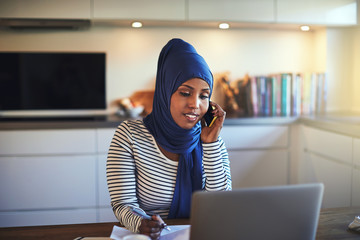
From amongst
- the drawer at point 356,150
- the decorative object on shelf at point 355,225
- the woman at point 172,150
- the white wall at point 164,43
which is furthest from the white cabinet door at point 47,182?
the decorative object on shelf at point 355,225

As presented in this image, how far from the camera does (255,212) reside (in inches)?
33.5

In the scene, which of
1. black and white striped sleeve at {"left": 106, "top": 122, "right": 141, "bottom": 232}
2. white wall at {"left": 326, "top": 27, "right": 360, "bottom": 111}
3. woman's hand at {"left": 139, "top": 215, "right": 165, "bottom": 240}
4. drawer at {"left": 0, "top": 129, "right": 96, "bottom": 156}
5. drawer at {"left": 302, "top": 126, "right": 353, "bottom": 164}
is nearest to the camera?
woman's hand at {"left": 139, "top": 215, "right": 165, "bottom": 240}

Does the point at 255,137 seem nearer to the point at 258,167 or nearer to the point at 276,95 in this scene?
the point at 258,167

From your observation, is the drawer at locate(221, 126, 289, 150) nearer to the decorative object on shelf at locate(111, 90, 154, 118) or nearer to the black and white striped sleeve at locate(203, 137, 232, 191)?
the decorative object on shelf at locate(111, 90, 154, 118)

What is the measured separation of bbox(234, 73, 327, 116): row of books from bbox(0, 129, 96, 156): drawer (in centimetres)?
133

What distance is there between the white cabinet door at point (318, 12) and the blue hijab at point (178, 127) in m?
1.96

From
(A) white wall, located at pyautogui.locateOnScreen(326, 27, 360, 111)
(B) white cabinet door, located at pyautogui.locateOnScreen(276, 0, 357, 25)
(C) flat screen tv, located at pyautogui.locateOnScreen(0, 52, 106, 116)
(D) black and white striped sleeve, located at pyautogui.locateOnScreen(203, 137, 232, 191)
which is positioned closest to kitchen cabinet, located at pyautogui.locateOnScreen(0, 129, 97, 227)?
(C) flat screen tv, located at pyautogui.locateOnScreen(0, 52, 106, 116)

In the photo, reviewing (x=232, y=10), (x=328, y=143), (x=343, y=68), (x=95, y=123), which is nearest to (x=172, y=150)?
(x=95, y=123)

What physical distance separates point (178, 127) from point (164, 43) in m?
2.09

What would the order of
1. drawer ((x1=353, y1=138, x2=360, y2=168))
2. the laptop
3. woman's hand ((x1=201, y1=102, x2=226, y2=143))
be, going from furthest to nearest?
1. drawer ((x1=353, y1=138, x2=360, y2=168))
2. woman's hand ((x1=201, y1=102, x2=226, y2=143))
3. the laptop

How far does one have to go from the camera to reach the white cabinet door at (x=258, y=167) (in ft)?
10.2

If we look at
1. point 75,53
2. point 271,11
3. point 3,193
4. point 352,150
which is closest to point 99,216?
point 3,193

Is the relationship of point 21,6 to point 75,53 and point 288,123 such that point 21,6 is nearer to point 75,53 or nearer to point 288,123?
point 75,53

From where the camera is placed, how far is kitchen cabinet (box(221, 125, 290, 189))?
3066 mm
